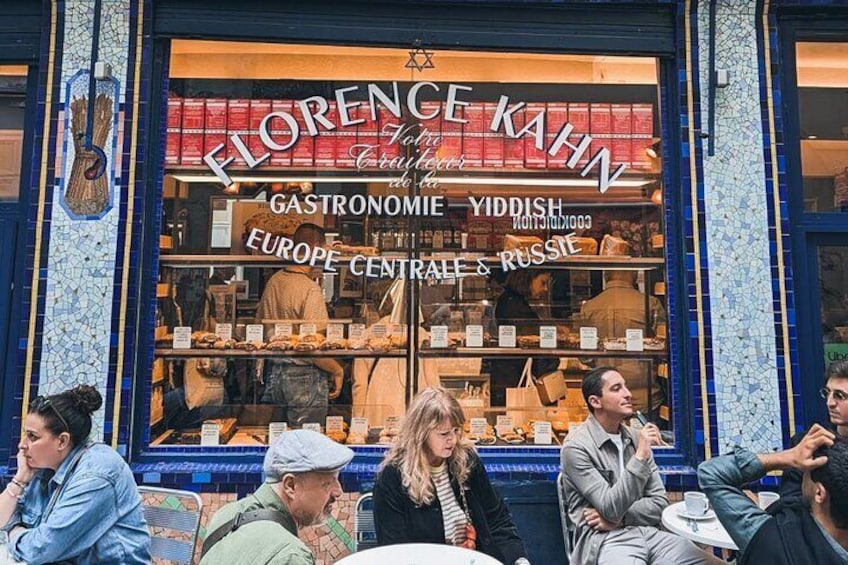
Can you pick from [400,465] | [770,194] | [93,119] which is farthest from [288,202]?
[770,194]

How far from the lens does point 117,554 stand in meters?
2.26

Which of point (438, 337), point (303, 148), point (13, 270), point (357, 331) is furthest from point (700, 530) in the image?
point (13, 270)

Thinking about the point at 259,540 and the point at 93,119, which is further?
the point at 93,119


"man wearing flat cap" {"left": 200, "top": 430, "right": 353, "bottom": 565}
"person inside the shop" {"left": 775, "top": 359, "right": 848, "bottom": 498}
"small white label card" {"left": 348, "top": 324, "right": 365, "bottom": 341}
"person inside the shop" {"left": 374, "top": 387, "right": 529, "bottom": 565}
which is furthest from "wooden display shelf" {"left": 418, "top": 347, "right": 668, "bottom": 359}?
"man wearing flat cap" {"left": 200, "top": 430, "right": 353, "bottom": 565}

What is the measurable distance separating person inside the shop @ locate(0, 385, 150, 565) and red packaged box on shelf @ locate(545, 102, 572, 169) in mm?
3342

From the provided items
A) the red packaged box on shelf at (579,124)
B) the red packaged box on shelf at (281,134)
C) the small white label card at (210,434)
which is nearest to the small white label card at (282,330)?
the small white label card at (210,434)

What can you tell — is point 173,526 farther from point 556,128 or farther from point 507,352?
point 556,128

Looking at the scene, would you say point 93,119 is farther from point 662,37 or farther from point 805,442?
point 805,442

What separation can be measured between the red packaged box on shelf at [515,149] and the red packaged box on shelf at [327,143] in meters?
1.30

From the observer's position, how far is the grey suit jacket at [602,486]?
9.02 feet

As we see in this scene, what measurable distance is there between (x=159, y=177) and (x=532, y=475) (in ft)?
10.4

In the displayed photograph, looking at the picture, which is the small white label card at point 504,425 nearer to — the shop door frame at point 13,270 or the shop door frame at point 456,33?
the shop door frame at point 456,33

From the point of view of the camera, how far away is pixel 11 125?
4012 mm

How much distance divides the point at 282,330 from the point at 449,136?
1916 mm
